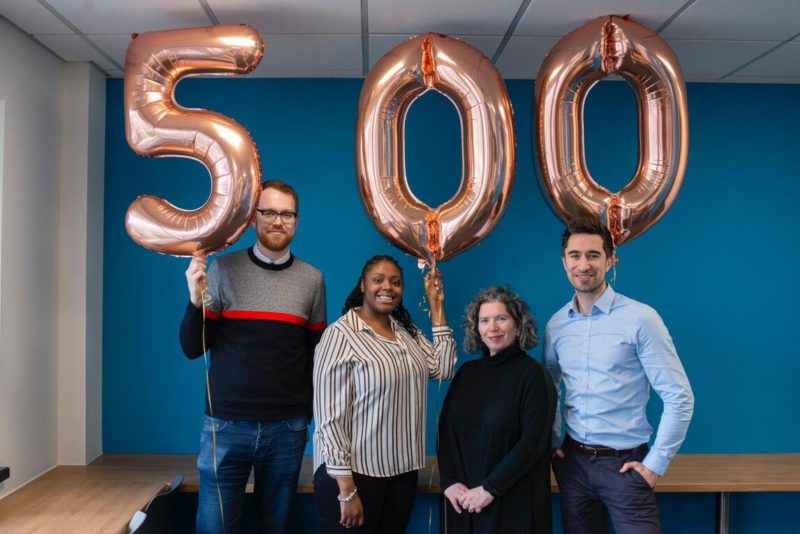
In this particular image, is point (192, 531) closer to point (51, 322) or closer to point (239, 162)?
point (51, 322)

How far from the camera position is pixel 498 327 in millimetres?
1938

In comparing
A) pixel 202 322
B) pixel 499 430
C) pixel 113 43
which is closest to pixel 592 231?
pixel 499 430

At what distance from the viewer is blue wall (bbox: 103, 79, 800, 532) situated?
281 cm

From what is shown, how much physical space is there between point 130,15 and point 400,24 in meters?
0.85

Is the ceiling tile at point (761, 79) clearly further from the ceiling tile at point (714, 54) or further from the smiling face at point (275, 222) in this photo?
the smiling face at point (275, 222)

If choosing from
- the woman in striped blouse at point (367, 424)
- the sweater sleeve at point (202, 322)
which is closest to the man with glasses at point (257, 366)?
the sweater sleeve at point (202, 322)

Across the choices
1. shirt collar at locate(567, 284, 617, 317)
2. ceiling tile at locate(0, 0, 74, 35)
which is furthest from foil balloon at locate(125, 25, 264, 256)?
shirt collar at locate(567, 284, 617, 317)

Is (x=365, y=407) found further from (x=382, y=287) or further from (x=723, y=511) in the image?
(x=723, y=511)

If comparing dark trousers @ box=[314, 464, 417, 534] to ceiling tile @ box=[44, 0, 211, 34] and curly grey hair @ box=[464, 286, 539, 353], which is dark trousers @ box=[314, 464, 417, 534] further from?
ceiling tile @ box=[44, 0, 211, 34]

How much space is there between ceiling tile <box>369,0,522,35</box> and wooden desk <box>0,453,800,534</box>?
152 cm

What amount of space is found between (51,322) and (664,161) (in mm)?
2221

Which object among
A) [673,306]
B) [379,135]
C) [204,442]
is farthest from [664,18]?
[204,442]

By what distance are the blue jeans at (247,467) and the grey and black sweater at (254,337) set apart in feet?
0.13

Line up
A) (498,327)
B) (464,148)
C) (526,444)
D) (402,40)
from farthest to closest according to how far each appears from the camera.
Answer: (402,40) → (464,148) → (498,327) → (526,444)
